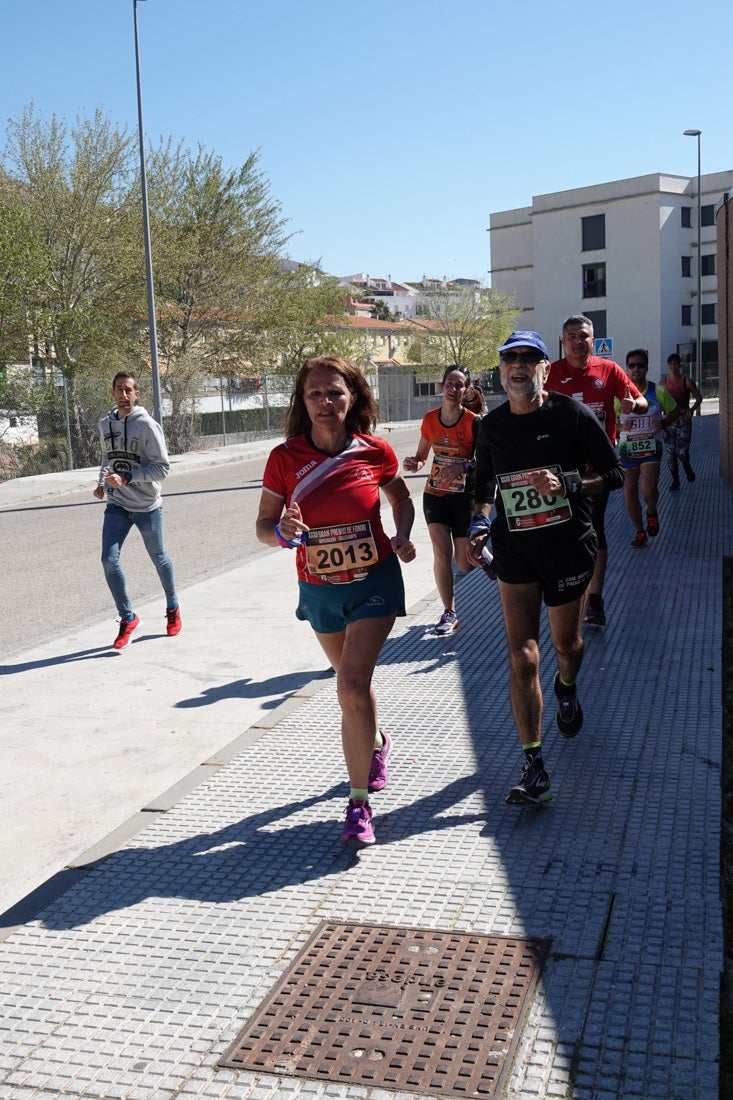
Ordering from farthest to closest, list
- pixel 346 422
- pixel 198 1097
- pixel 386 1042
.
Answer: pixel 346 422, pixel 386 1042, pixel 198 1097

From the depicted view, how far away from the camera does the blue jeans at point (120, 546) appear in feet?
26.2

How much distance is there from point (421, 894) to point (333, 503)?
1.49 m

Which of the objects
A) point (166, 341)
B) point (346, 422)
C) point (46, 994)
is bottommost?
point (46, 994)

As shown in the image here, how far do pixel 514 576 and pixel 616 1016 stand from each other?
2076mm

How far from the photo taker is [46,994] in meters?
3.43

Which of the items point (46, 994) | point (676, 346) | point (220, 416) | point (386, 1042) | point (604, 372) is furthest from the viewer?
point (676, 346)

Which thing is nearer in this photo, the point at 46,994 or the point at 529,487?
the point at 46,994

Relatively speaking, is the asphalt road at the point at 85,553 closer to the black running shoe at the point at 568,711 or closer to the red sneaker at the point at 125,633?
the red sneaker at the point at 125,633

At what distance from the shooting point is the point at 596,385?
24.6ft

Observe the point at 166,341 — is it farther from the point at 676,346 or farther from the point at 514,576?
the point at 676,346

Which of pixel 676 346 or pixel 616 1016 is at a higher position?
pixel 676 346

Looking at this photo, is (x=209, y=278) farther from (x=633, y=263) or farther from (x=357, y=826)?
(x=633, y=263)

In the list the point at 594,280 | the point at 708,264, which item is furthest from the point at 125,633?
the point at 708,264

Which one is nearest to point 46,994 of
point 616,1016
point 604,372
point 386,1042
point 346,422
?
point 386,1042
